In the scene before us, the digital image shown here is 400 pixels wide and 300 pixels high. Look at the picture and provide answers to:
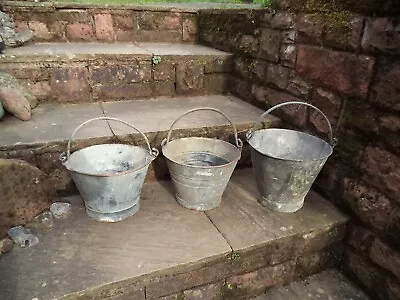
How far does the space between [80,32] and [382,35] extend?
2.58 metres

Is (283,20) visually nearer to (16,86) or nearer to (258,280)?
(258,280)

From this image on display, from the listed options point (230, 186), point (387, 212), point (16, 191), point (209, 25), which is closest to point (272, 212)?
point (230, 186)

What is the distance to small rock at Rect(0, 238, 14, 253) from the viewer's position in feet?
4.92

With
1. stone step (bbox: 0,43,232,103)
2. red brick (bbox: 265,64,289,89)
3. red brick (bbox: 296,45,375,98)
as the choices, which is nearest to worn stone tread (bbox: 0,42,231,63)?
stone step (bbox: 0,43,232,103)

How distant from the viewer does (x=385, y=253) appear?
167 cm

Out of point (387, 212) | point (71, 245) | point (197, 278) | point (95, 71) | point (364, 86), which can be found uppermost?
point (364, 86)

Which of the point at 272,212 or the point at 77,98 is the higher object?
the point at 77,98

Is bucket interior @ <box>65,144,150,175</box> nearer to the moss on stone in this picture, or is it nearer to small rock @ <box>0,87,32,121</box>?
small rock @ <box>0,87,32,121</box>

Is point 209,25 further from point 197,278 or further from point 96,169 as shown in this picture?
point 197,278

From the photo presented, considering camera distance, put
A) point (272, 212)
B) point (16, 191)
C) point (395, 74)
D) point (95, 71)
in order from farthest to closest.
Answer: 1. point (95, 71)
2. point (272, 212)
3. point (16, 191)
4. point (395, 74)

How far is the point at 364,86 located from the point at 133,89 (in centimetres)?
177

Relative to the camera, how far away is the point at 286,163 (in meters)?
1.68

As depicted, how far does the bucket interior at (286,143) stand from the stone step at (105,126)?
0.22 m

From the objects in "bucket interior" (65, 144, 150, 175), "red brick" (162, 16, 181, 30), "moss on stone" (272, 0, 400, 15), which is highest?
"moss on stone" (272, 0, 400, 15)
